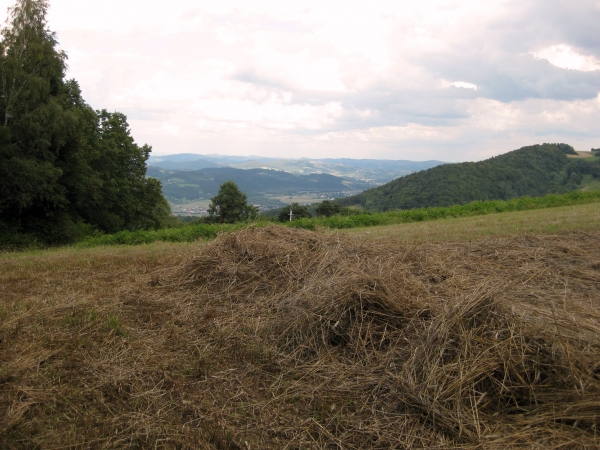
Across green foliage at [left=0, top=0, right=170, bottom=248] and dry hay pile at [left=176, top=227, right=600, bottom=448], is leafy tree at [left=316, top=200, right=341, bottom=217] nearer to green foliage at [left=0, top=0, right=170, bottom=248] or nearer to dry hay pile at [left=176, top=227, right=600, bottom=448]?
green foliage at [left=0, top=0, right=170, bottom=248]

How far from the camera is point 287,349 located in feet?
14.0

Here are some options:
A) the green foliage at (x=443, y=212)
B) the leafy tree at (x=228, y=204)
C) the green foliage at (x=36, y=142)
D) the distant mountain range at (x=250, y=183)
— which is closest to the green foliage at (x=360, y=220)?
the green foliage at (x=443, y=212)

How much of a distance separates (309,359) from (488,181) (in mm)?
42471

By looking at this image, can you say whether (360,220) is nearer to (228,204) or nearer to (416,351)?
(416,351)

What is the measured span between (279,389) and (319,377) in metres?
0.38

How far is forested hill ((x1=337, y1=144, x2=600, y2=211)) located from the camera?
126ft

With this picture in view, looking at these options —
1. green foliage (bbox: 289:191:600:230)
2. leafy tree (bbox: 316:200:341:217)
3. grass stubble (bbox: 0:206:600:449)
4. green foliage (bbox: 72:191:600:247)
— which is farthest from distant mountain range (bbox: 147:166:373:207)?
grass stubble (bbox: 0:206:600:449)

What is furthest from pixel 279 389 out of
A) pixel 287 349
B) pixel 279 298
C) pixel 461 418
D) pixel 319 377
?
pixel 279 298

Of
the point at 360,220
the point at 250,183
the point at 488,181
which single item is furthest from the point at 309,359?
the point at 250,183

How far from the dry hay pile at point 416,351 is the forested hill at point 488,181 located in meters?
31.4

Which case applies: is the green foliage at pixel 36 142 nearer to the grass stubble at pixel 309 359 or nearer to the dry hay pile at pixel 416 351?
the grass stubble at pixel 309 359

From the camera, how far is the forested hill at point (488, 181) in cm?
3853

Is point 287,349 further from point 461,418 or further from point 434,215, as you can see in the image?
point 434,215

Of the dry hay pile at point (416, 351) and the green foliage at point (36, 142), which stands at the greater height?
the green foliage at point (36, 142)
